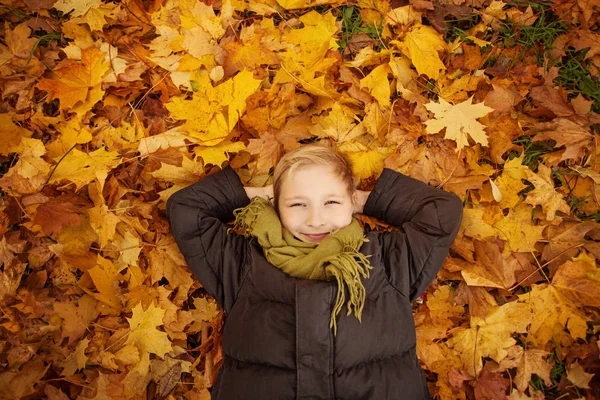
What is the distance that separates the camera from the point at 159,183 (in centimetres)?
280

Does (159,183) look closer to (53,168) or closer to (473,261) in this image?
(53,168)

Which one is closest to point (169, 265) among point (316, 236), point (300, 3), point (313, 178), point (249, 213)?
point (249, 213)

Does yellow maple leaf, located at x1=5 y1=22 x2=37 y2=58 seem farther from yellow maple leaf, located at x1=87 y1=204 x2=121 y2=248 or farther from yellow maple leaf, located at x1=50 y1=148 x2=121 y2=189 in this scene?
yellow maple leaf, located at x1=87 y1=204 x2=121 y2=248

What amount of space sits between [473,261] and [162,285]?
187cm

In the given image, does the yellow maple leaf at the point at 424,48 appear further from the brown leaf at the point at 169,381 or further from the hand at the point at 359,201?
the brown leaf at the point at 169,381

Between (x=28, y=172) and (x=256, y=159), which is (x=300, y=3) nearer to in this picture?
(x=256, y=159)

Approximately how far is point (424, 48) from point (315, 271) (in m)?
1.53

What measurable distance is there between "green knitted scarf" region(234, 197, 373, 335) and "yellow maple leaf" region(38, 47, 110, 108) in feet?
3.99

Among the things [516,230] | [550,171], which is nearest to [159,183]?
[516,230]

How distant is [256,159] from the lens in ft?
9.16

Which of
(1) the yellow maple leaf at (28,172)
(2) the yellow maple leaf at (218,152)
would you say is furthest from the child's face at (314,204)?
(1) the yellow maple leaf at (28,172)

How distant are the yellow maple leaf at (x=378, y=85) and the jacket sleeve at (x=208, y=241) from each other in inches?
42.8

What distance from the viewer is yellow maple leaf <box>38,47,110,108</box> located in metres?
2.69

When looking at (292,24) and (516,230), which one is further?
(292,24)
